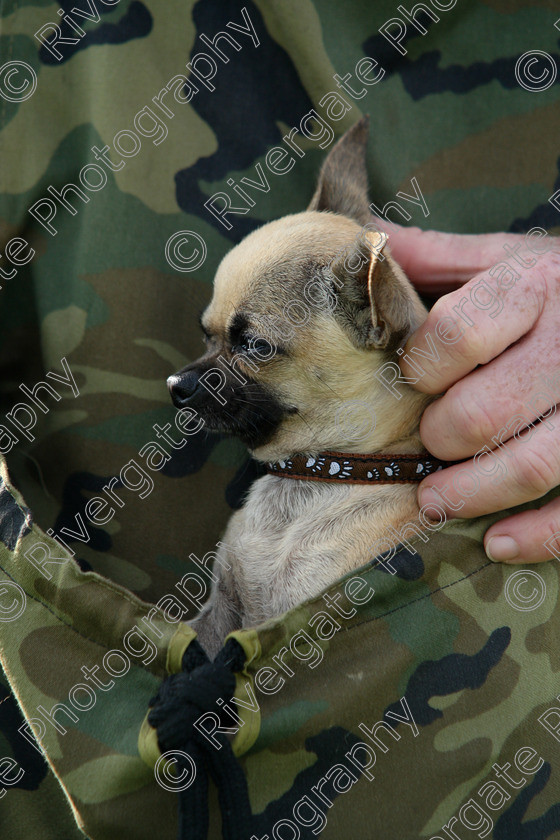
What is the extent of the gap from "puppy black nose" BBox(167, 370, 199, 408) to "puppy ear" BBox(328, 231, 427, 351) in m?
0.50

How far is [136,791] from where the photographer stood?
1.25m

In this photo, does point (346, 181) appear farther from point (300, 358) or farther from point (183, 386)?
point (183, 386)

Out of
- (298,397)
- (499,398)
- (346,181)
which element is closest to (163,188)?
(346,181)

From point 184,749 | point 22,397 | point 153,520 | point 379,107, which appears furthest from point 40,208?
point 184,749

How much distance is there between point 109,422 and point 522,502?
1.33m

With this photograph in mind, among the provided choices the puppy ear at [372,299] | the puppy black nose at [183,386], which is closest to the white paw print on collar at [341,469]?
the puppy ear at [372,299]

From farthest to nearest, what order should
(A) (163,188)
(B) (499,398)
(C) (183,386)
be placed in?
(A) (163,188), (C) (183,386), (B) (499,398)

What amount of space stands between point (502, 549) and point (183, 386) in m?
1.01

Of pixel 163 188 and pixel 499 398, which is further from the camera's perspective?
pixel 163 188

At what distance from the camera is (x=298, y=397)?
1.80m

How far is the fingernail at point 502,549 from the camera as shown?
1513mm

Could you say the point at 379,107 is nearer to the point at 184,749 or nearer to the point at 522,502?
the point at 522,502

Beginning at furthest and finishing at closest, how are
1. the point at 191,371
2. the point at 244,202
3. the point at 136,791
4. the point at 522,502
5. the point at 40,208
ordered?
the point at 244,202
the point at 40,208
the point at 191,371
the point at 522,502
the point at 136,791

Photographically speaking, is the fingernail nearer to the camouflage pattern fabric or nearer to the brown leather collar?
the camouflage pattern fabric
